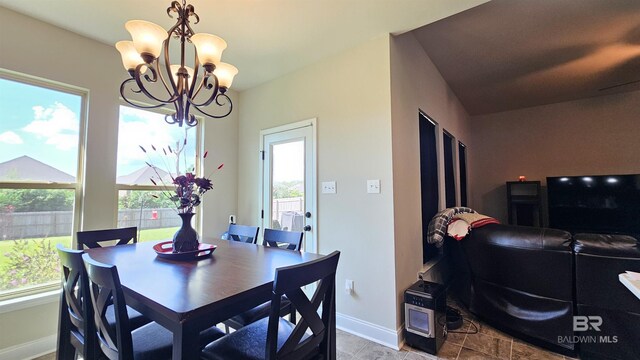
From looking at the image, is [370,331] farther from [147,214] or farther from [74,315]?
[147,214]

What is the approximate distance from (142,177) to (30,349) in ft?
5.34

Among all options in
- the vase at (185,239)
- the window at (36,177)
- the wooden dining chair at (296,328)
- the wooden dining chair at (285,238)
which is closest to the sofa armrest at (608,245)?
Result: the wooden dining chair at (296,328)

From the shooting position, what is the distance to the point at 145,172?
3.00m

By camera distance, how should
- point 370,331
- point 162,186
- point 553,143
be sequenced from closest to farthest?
point 370,331, point 162,186, point 553,143

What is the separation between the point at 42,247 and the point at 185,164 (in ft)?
4.82

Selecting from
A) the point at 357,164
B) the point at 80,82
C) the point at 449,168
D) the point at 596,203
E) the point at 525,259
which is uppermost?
the point at 80,82

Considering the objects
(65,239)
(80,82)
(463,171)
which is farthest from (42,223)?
(463,171)

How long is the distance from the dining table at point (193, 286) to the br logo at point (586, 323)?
1.92 metres

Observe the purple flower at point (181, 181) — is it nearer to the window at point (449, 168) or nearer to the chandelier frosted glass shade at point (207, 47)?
the chandelier frosted glass shade at point (207, 47)

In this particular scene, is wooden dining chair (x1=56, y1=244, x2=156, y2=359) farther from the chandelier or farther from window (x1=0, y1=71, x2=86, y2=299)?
window (x1=0, y1=71, x2=86, y2=299)

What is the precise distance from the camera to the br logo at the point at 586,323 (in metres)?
1.94

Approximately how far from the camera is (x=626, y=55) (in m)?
3.49

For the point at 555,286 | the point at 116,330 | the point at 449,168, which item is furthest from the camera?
the point at 449,168

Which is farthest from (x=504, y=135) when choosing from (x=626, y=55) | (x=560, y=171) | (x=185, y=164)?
(x=185, y=164)
